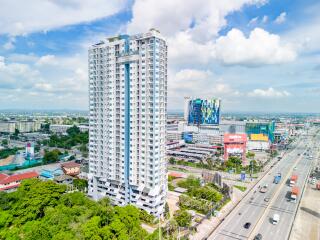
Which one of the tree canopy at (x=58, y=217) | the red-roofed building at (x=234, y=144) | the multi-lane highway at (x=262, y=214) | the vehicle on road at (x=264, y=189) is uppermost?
the red-roofed building at (x=234, y=144)

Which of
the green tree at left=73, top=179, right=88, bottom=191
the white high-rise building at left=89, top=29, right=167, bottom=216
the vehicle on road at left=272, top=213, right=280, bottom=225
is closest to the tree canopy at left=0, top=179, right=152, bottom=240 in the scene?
the white high-rise building at left=89, top=29, right=167, bottom=216

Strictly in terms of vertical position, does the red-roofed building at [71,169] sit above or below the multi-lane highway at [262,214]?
above

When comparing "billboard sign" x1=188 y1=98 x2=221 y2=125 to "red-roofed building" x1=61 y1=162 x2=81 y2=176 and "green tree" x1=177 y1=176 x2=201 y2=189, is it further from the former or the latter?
"green tree" x1=177 y1=176 x2=201 y2=189

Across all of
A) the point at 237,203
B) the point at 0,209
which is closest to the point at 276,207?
the point at 237,203

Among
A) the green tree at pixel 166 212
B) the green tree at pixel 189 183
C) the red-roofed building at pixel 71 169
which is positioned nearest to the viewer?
the green tree at pixel 166 212

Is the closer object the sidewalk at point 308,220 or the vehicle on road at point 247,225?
the sidewalk at point 308,220

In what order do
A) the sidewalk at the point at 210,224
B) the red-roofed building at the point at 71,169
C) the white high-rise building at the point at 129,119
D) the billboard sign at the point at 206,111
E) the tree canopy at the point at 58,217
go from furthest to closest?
the billboard sign at the point at 206,111 < the red-roofed building at the point at 71,169 < the white high-rise building at the point at 129,119 < the sidewalk at the point at 210,224 < the tree canopy at the point at 58,217

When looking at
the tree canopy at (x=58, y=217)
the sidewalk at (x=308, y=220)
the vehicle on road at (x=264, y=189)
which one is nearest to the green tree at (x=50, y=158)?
the tree canopy at (x=58, y=217)

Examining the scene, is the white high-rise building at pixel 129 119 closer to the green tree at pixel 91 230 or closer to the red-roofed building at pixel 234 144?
the green tree at pixel 91 230

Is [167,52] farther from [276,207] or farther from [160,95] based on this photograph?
[276,207]
